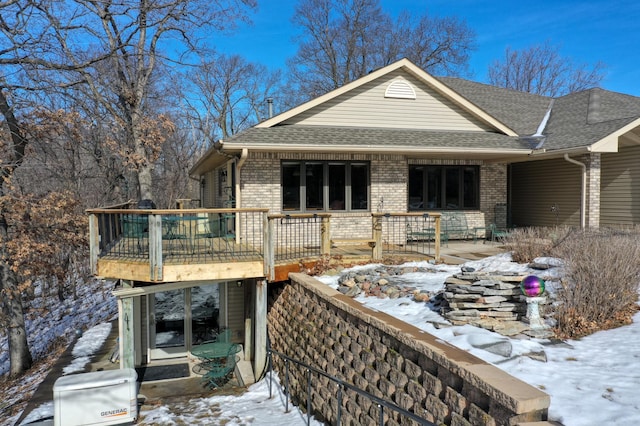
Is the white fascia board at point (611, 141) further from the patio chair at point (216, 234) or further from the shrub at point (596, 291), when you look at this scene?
the patio chair at point (216, 234)

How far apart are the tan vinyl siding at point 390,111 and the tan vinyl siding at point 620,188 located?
Answer: 12.2 feet

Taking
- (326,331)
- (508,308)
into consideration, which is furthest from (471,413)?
(326,331)

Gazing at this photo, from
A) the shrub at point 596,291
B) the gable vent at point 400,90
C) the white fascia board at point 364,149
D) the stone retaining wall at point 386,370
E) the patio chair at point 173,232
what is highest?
the gable vent at point 400,90

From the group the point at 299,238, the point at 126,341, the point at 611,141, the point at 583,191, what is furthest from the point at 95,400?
the point at 611,141

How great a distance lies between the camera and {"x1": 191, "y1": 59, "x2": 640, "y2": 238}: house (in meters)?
11.1

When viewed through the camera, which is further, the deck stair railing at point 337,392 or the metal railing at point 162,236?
the metal railing at point 162,236

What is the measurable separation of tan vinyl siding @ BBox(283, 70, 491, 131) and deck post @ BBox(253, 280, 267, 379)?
515 centimetres

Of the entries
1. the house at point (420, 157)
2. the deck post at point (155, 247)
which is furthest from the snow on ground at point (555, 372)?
the house at point (420, 157)

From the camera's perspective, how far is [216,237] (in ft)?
31.5

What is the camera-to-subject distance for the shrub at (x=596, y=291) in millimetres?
4797

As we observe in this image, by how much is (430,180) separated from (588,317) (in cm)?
828

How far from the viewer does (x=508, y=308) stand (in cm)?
538

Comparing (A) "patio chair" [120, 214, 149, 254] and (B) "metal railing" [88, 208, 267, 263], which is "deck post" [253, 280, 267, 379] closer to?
(B) "metal railing" [88, 208, 267, 263]

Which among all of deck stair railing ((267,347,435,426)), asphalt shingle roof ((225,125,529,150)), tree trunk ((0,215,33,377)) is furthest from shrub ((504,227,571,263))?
tree trunk ((0,215,33,377))
